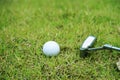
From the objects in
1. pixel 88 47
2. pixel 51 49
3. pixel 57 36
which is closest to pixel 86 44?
pixel 88 47

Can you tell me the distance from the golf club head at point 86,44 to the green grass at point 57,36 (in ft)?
0.28

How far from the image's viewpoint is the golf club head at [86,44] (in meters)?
3.53

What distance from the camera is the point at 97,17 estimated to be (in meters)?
4.52

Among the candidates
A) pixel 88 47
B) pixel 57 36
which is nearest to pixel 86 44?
pixel 88 47

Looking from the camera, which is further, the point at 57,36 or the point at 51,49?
the point at 57,36

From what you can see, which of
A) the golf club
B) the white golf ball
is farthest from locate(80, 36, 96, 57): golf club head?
the white golf ball

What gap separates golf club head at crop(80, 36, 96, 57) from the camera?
3529mm

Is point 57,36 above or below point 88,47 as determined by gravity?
above

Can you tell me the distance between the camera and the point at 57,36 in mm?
4031

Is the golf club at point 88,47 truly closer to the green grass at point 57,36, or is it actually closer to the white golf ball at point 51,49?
the green grass at point 57,36

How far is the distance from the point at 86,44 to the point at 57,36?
57 centimetres

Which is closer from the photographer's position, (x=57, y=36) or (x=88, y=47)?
(x=88, y=47)

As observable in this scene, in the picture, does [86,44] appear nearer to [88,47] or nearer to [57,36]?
[88,47]

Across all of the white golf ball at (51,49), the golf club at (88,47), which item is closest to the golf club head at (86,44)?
the golf club at (88,47)
